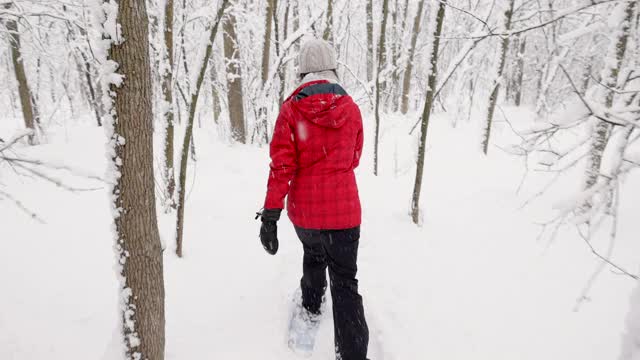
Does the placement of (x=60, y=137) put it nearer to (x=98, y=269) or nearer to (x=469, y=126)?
(x=98, y=269)

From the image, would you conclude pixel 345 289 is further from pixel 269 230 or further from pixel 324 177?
pixel 324 177

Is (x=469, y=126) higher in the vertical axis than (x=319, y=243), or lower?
lower

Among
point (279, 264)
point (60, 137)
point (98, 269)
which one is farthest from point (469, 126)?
point (60, 137)

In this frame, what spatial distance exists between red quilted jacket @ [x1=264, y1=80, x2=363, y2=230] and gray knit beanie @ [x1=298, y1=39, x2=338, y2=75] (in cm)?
13

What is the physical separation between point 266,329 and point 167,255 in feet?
4.19

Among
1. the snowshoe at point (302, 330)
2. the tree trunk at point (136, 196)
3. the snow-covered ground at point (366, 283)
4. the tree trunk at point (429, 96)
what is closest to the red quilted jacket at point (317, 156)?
the tree trunk at point (136, 196)

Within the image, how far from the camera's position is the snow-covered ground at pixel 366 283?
2359 millimetres

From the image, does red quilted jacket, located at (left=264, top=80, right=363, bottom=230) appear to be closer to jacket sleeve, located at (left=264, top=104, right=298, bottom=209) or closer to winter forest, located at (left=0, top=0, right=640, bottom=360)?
jacket sleeve, located at (left=264, top=104, right=298, bottom=209)

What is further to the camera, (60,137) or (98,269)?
(60,137)

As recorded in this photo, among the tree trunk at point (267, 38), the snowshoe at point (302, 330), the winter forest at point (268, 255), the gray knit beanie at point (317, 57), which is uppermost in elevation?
the tree trunk at point (267, 38)

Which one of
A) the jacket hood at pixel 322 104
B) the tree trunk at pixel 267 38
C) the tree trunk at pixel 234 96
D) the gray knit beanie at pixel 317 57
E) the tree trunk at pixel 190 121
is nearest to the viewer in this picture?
the jacket hood at pixel 322 104

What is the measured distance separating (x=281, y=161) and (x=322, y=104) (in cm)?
43

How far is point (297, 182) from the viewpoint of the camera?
88.4 inches

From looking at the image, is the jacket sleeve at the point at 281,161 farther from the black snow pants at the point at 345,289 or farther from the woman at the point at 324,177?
the black snow pants at the point at 345,289
